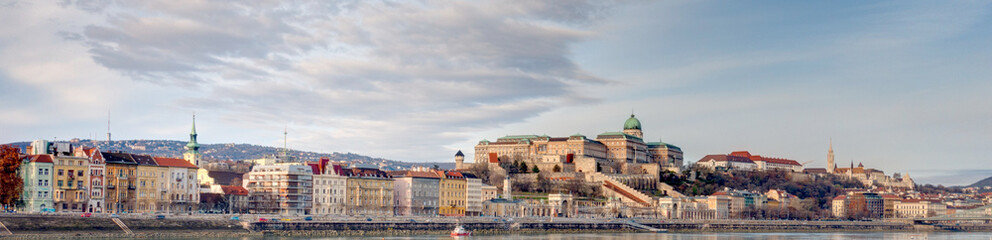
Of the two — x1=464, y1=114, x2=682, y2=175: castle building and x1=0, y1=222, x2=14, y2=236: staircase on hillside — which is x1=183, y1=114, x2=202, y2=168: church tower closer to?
x1=464, y1=114, x2=682, y2=175: castle building

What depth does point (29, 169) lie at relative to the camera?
7769 cm

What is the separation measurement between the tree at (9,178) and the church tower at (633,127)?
12090 centimetres

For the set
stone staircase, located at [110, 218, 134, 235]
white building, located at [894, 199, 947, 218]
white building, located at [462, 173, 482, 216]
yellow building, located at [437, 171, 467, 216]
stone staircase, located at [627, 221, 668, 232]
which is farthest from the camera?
white building, located at [894, 199, 947, 218]

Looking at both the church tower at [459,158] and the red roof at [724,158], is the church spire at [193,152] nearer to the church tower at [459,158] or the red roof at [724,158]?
the church tower at [459,158]

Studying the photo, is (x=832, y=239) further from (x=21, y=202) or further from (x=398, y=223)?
(x=21, y=202)

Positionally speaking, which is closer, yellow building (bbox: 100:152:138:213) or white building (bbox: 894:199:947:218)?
yellow building (bbox: 100:152:138:213)

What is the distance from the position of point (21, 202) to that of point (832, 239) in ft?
232

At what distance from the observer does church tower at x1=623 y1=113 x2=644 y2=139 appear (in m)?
183

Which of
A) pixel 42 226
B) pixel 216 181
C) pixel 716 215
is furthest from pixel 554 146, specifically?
pixel 42 226

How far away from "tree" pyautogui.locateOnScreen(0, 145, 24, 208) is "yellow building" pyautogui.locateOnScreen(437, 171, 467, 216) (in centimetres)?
4756

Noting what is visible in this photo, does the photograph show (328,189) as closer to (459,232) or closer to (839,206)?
(459,232)

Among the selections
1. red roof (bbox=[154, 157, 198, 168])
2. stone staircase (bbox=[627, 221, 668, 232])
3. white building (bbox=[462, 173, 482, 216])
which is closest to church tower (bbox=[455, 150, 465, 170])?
white building (bbox=[462, 173, 482, 216])

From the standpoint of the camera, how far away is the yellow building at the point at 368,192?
10331 cm

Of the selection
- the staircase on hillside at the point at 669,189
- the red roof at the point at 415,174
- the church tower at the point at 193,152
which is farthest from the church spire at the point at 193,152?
the staircase on hillside at the point at 669,189
